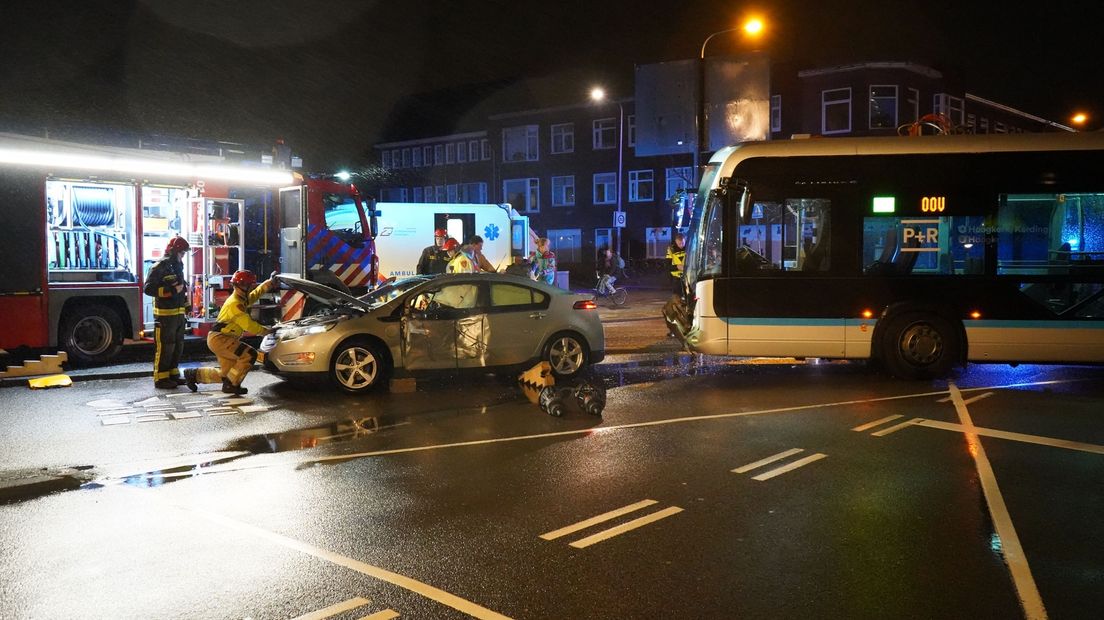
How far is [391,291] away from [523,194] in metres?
46.0

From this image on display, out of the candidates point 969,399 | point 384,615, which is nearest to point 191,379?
point 384,615

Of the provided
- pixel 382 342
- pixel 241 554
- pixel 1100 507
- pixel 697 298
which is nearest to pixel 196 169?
pixel 382 342

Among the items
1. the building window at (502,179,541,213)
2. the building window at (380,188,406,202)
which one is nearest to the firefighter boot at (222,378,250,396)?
the building window at (502,179,541,213)

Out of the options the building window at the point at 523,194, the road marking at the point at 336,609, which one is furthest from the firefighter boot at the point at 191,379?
the building window at the point at 523,194

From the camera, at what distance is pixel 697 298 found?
11.5 meters

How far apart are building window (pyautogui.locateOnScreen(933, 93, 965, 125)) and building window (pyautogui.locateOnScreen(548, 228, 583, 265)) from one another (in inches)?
801

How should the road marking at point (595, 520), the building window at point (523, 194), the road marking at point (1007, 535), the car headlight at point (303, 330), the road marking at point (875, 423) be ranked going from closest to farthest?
the road marking at point (1007, 535)
the road marking at point (595, 520)
the road marking at point (875, 423)
the car headlight at point (303, 330)
the building window at point (523, 194)

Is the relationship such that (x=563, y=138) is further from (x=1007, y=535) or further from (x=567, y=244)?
(x=1007, y=535)

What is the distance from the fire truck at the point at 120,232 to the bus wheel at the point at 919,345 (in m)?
8.90

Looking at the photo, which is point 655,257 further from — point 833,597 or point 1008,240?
point 833,597

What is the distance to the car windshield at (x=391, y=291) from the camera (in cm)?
1078

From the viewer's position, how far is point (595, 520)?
18.3 feet

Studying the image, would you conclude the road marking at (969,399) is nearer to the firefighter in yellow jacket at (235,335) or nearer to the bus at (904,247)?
the bus at (904,247)

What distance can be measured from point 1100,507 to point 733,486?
7.75 ft
